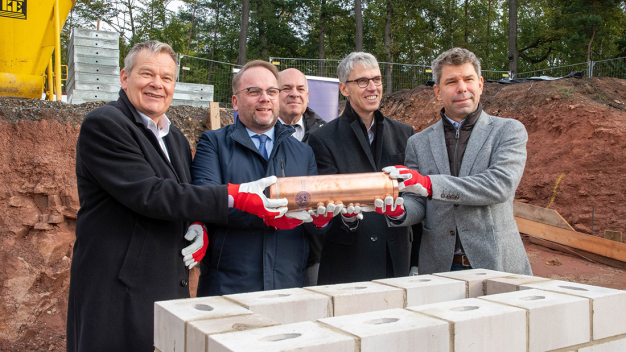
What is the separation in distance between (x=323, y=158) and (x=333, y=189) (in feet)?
3.00

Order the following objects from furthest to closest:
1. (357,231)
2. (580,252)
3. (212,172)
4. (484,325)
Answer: (580,252) < (357,231) < (212,172) < (484,325)

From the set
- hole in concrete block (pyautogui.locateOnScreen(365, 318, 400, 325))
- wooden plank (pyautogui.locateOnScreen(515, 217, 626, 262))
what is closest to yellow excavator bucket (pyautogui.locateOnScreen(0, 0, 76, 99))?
hole in concrete block (pyautogui.locateOnScreen(365, 318, 400, 325))

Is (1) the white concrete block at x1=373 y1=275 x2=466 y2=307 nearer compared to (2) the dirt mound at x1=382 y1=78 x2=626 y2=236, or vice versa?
(1) the white concrete block at x1=373 y1=275 x2=466 y2=307

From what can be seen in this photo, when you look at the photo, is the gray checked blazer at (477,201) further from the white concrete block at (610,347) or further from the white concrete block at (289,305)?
the white concrete block at (289,305)

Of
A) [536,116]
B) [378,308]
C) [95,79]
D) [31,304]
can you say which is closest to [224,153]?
[378,308]

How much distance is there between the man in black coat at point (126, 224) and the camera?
2.14 m

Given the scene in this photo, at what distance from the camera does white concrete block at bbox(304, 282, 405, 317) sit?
1815 millimetres

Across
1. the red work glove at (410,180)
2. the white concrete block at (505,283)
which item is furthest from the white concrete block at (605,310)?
the red work glove at (410,180)

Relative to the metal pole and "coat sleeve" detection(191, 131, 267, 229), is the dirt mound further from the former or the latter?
the metal pole

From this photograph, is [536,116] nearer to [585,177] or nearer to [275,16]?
[585,177]

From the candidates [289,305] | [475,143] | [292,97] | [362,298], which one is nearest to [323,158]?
[475,143]

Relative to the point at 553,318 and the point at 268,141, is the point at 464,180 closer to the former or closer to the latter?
the point at 553,318

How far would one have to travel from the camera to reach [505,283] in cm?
207

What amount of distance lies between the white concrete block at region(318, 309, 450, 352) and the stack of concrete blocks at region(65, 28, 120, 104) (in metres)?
6.52
